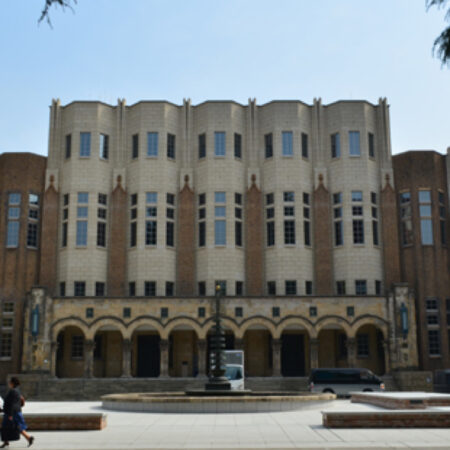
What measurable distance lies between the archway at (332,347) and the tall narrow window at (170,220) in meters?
12.6

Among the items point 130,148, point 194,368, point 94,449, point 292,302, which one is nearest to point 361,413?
point 94,449

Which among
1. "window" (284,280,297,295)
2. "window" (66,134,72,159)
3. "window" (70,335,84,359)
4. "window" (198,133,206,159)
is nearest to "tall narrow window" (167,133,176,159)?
"window" (198,133,206,159)

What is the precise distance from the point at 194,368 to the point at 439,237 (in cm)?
1975

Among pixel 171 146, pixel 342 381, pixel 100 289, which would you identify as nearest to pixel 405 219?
pixel 342 381

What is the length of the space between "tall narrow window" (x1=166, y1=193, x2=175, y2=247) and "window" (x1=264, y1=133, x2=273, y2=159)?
7.90m

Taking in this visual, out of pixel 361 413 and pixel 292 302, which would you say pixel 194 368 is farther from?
pixel 361 413

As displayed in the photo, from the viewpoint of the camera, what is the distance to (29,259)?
46.3 metres

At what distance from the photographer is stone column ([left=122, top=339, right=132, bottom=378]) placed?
136ft

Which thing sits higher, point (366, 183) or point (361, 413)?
point (366, 183)

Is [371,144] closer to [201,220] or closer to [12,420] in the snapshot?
[201,220]

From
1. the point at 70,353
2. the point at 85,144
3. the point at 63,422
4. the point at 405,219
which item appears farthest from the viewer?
the point at 85,144

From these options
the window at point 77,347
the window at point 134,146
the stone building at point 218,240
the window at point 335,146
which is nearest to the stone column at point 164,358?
the stone building at point 218,240

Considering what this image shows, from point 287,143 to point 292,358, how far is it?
1596cm

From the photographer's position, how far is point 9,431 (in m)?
14.9
